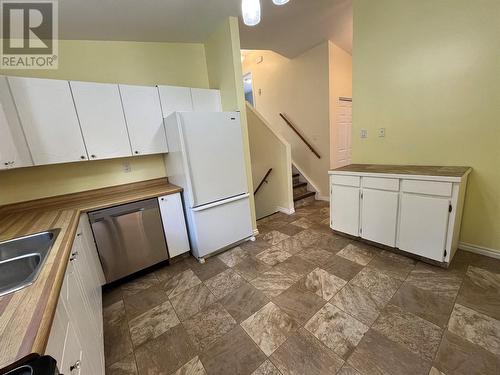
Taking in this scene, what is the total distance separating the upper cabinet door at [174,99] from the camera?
2.38 metres

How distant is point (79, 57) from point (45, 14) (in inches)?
16.9

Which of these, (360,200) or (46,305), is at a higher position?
(46,305)

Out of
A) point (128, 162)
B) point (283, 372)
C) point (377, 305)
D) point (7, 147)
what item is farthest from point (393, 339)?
point (7, 147)

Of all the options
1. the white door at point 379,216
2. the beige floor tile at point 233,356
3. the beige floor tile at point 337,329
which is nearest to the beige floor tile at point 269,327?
the beige floor tile at point 233,356

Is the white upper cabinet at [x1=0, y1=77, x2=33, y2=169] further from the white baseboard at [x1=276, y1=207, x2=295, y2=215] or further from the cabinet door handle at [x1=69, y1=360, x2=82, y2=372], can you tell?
the white baseboard at [x1=276, y1=207, x2=295, y2=215]

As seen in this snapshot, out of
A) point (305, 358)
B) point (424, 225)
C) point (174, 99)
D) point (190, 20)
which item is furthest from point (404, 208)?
point (190, 20)

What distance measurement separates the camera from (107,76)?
91.0 inches

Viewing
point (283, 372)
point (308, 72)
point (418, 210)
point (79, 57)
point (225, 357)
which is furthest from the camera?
point (308, 72)

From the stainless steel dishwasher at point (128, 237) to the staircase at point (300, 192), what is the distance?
2.50 metres

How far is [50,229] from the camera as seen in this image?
1452mm

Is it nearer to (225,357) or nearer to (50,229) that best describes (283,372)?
(225,357)

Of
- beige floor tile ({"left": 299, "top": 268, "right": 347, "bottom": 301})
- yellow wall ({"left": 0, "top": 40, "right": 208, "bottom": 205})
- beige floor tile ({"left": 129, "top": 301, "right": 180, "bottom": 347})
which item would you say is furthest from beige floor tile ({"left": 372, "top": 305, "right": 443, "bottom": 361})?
yellow wall ({"left": 0, "top": 40, "right": 208, "bottom": 205})

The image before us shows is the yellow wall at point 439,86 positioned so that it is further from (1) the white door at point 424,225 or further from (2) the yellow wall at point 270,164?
(2) the yellow wall at point 270,164

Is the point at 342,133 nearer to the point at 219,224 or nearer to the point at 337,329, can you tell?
the point at 219,224
